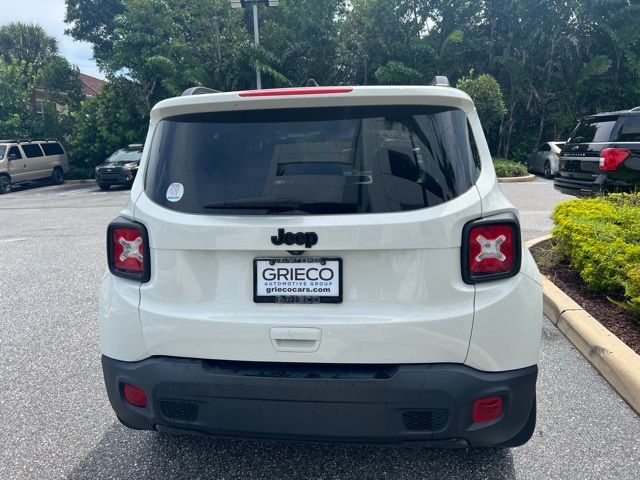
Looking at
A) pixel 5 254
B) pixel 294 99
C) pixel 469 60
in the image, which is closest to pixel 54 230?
pixel 5 254

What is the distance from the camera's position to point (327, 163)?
2197 millimetres

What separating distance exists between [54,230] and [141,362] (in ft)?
30.9

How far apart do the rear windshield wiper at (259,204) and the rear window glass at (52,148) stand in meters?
23.3

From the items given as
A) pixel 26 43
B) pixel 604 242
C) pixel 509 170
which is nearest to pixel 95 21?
pixel 26 43

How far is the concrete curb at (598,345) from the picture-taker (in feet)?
10.5

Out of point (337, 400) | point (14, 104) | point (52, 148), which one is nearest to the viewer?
point (337, 400)

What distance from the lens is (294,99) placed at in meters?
2.20

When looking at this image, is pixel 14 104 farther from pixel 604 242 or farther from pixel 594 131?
pixel 604 242

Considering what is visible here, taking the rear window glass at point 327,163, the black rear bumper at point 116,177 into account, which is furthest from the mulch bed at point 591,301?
the black rear bumper at point 116,177

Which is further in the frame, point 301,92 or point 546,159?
point 546,159

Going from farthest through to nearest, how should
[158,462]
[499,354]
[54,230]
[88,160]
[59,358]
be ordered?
[88,160] < [54,230] < [59,358] < [158,462] < [499,354]

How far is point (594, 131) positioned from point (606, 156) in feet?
2.76

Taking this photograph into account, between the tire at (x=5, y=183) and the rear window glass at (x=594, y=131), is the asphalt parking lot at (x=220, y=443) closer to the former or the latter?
the rear window glass at (x=594, y=131)

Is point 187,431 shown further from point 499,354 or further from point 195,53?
point 195,53
